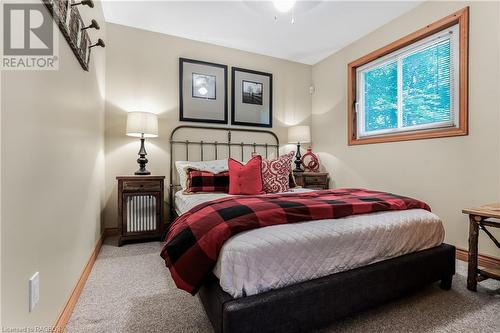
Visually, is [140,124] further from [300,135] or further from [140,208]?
[300,135]

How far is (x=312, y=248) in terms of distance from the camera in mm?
1243

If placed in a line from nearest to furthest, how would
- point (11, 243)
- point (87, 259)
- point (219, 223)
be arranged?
point (11, 243)
point (219, 223)
point (87, 259)

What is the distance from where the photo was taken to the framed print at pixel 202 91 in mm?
3338

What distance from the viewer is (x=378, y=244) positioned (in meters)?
1.46

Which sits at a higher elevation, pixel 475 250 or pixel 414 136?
pixel 414 136

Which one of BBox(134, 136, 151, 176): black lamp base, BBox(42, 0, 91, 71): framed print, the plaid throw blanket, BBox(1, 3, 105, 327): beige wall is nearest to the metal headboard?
BBox(134, 136, 151, 176): black lamp base

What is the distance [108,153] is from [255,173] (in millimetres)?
1853

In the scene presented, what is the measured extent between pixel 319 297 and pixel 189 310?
0.80 m

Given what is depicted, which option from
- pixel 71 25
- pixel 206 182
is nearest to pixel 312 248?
pixel 206 182

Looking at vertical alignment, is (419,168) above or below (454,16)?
below

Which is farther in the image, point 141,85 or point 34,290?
point 141,85

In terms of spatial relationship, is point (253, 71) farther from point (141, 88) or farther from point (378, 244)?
point (378, 244)

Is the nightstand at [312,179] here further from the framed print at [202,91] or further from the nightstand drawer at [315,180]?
the framed print at [202,91]

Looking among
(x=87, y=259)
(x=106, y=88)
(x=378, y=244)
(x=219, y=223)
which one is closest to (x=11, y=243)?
(x=219, y=223)
